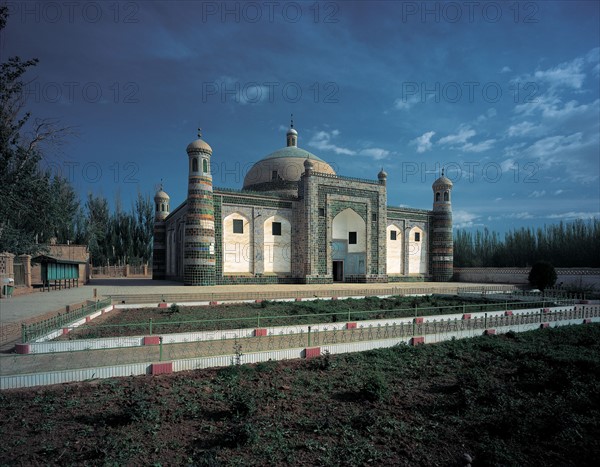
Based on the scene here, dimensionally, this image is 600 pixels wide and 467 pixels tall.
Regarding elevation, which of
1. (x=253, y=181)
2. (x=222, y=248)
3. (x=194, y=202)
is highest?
(x=253, y=181)

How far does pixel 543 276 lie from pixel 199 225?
21.9 meters

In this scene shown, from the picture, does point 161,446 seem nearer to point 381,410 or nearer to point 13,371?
point 381,410

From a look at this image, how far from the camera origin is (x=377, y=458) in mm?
4172

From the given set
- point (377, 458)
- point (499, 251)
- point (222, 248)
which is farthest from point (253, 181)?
point (377, 458)

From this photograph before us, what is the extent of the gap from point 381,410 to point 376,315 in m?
7.39

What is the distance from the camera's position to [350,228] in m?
30.8

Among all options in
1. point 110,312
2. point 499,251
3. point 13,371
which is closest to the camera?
point 13,371

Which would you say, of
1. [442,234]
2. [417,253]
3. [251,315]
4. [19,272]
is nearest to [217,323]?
[251,315]

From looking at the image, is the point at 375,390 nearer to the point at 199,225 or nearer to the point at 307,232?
the point at 199,225

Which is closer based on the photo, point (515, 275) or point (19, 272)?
point (19, 272)

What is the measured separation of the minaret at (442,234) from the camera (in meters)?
33.4

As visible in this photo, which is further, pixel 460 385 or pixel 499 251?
pixel 499 251

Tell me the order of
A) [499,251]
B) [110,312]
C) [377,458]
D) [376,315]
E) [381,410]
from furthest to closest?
[499,251], [110,312], [376,315], [381,410], [377,458]

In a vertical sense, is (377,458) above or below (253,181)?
below
